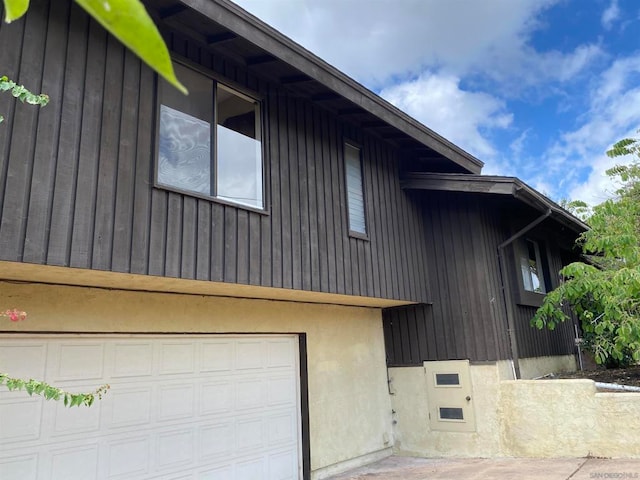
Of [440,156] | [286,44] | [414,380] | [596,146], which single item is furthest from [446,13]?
[596,146]

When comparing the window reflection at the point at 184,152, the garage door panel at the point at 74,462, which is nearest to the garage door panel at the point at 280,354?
the garage door panel at the point at 74,462

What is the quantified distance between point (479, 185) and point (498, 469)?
4007 millimetres

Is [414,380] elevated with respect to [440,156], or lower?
lower

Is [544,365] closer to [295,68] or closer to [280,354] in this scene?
[280,354]

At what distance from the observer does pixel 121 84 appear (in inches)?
173

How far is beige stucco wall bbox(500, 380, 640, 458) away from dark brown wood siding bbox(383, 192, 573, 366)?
77cm

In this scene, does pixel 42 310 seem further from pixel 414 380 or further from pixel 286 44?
pixel 414 380

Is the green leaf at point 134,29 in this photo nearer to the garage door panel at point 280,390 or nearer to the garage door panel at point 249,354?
the garage door panel at point 249,354

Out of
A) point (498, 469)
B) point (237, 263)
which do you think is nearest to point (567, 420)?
point (498, 469)

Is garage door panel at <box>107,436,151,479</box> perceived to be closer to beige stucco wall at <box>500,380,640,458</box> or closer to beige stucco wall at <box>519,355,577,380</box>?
beige stucco wall at <box>500,380,640,458</box>

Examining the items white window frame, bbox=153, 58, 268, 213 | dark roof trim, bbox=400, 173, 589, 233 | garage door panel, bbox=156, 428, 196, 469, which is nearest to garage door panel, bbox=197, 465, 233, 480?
garage door panel, bbox=156, 428, 196, 469

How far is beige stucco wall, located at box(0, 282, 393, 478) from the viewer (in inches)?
177

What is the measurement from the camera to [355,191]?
720 cm

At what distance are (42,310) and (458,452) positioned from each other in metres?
6.09
